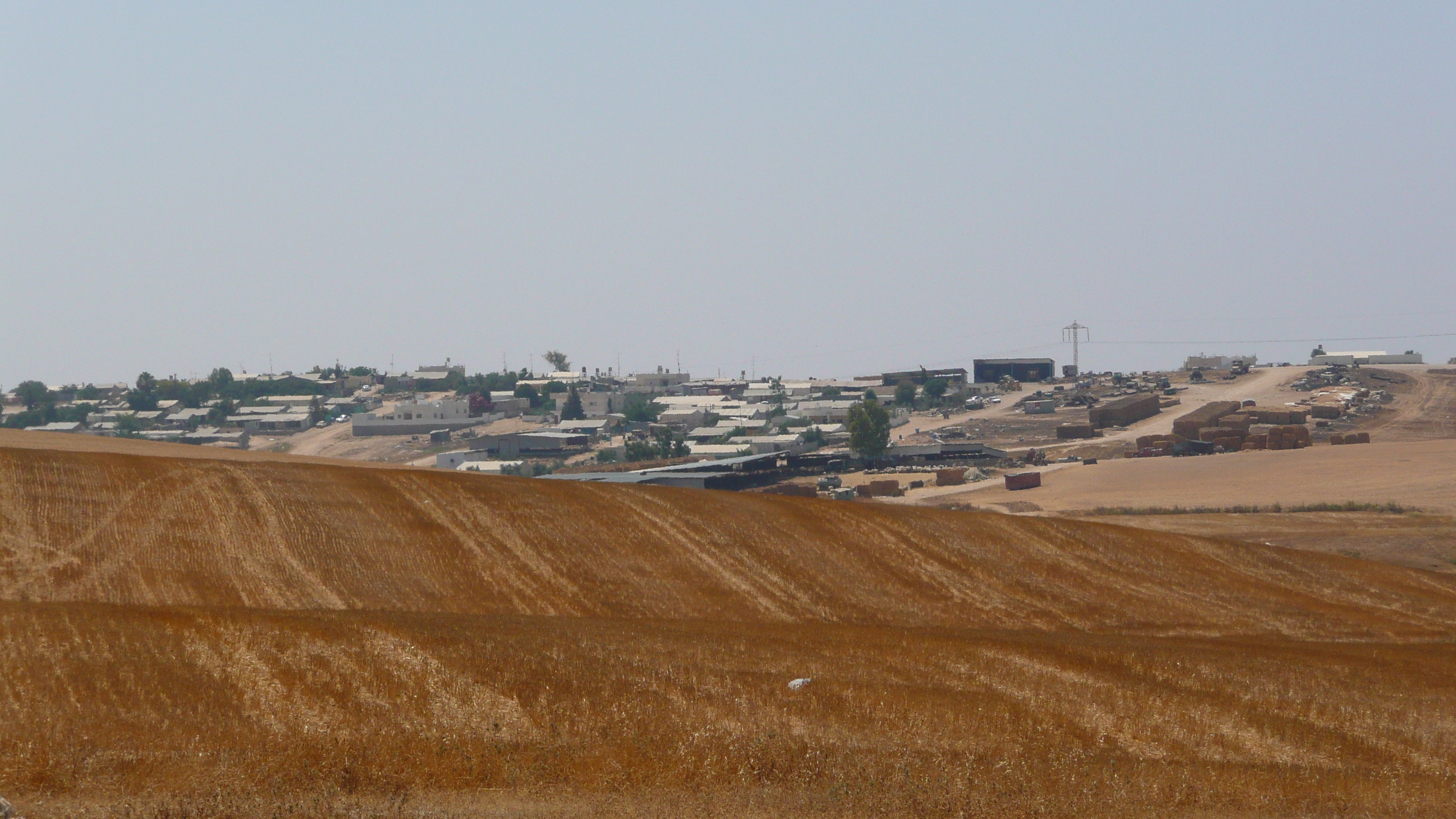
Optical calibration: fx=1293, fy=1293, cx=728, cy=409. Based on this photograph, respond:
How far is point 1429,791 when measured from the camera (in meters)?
19.4

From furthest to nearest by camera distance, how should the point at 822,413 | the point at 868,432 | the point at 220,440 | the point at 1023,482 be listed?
the point at 220,440 < the point at 822,413 < the point at 868,432 < the point at 1023,482

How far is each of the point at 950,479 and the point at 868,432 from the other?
25.8m

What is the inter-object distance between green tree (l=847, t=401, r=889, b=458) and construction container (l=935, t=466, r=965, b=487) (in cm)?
2121

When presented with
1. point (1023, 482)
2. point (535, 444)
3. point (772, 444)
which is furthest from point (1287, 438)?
point (535, 444)

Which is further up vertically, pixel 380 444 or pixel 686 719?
pixel 686 719

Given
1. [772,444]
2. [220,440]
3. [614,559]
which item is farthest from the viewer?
[220,440]

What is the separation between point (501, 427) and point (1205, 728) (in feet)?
575

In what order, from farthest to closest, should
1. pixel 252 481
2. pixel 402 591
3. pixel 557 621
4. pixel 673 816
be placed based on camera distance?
1. pixel 252 481
2. pixel 402 591
3. pixel 557 621
4. pixel 673 816

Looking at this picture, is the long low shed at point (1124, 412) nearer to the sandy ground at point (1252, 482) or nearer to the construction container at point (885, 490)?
the sandy ground at point (1252, 482)

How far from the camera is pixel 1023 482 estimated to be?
95938mm

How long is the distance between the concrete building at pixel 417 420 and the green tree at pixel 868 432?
261 ft

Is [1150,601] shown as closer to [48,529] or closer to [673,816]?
[673,816]

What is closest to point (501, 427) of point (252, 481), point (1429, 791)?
point (252, 481)

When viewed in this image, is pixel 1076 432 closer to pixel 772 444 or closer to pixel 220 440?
pixel 772 444
